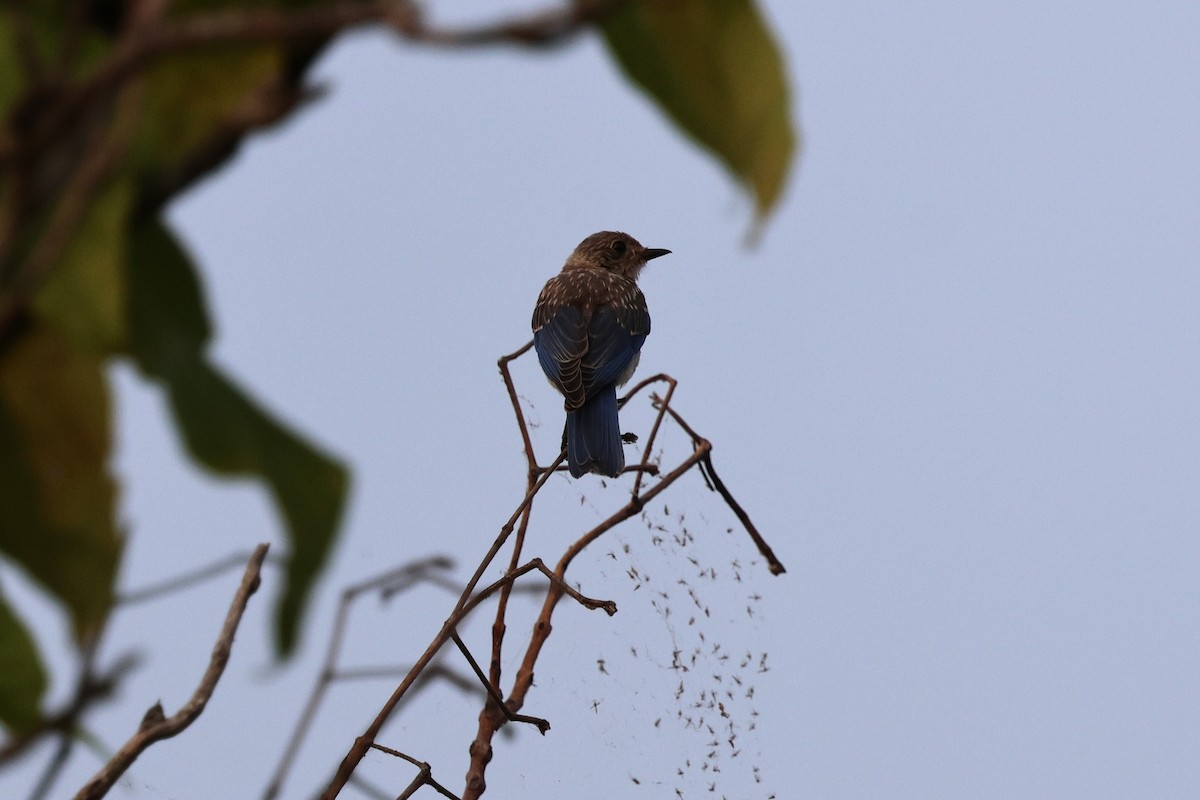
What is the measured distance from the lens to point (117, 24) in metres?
0.66

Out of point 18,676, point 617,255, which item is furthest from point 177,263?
point 617,255

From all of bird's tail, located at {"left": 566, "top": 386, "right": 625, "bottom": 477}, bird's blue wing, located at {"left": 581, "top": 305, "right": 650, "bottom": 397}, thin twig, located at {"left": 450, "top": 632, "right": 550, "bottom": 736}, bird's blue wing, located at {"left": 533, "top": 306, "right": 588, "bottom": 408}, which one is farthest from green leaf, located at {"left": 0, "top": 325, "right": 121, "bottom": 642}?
bird's blue wing, located at {"left": 581, "top": 305, "right": 650, "bottom": 397}

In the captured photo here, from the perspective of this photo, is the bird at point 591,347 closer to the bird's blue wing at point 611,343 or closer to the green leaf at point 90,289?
the bird's blue wing at point 611,343

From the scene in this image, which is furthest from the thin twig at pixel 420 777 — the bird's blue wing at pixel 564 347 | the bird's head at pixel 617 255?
the bird's head at pixel 617 255

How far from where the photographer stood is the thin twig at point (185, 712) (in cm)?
89

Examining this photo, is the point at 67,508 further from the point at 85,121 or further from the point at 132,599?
the point at 85,121

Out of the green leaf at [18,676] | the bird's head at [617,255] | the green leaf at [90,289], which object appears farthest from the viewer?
the bird's head at [617,255]

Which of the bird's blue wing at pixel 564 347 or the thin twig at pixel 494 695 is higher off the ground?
the bird's blue wing at pixel 564 347

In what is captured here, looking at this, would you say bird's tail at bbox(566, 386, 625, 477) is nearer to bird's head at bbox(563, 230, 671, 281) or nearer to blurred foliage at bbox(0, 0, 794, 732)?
bird's head at bbox(563, 230, 671, 281)

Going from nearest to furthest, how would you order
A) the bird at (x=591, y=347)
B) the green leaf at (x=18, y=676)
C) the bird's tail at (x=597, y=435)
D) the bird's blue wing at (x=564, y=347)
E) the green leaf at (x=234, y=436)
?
the green leaf at (x=234, y=436) < the green leaf at (x=18, y=676) < the bird's tail at (x=597, y=435) < the bird at (x=591, y=347) < the bird's blue wing at (x=564, y=347)

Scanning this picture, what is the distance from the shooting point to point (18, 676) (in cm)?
74

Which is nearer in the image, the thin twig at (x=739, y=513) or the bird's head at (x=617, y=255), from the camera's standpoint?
the thin twig at (x=739, y=513)

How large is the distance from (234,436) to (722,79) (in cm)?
28

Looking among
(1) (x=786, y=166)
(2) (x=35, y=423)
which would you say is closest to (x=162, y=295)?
(2) (x=35, y=423)
